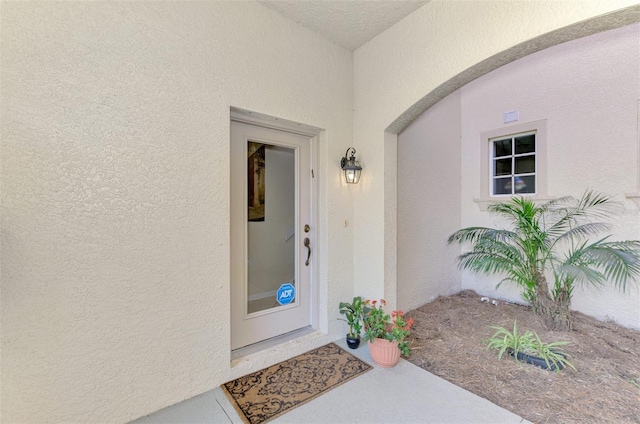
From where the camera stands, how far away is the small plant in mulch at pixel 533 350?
8.06 ft

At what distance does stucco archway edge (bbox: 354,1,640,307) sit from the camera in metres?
1.81

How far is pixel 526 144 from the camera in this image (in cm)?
392

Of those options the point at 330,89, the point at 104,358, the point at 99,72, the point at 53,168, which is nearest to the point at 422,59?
the point at 330,89

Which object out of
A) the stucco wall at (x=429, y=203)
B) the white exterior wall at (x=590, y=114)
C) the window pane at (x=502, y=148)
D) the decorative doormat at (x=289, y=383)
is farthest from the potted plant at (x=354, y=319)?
the window pane at (x=502, y=148)

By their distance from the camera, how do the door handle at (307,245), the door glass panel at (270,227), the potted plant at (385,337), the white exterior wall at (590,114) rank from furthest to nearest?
1. the white exterior wall at (590,114)
2. the door handle at (307,245)
3. the door glass panel at (270,227)
4. the potted plant at (385,337)

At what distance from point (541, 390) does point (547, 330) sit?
121 centimetres

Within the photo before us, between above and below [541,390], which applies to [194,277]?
above

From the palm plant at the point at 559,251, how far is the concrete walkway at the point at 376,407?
65.8 inches

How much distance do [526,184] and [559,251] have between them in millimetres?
1001

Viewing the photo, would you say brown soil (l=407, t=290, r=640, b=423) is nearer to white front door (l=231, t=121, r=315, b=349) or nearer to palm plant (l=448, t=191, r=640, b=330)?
palm plant (l=448, t=191, r=640, b=330)

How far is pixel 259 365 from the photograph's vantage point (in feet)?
8.00

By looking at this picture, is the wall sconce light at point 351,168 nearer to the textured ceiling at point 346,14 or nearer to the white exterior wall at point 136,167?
the white exterior wall at point 136,167

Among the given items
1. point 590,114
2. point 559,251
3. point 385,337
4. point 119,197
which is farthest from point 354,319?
point 590,114

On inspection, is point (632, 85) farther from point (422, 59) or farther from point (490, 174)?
point (422, 59)
